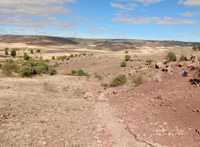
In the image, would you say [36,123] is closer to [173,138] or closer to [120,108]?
[120,108]

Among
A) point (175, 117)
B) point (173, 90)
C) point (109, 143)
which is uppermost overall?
point (173, 90)

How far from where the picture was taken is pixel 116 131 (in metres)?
7.93

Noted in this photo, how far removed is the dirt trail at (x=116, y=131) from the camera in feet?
22.4

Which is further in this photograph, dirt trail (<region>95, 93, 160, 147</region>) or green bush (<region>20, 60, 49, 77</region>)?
green bush (<region>20, 60, 49, 77</region>)

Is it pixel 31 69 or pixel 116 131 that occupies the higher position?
pixel 31 69

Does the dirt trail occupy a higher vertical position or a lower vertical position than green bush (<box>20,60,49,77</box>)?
lower

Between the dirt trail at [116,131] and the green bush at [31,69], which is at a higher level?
the green bush at [31,69]

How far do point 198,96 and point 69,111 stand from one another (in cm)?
765

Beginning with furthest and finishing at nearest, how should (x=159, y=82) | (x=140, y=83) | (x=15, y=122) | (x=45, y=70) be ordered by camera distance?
(x=45, y=70)
(x=140, y=83)
(x=159, y=82)
(x=15, y=122)

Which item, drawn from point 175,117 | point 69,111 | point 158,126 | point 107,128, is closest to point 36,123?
point 69,111

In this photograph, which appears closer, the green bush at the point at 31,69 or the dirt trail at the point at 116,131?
the dirt trail at the point at 116,131

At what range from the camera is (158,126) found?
7996 mm

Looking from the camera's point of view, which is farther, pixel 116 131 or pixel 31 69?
pixel 31 69

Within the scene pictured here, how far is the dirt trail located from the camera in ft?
22.4
